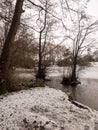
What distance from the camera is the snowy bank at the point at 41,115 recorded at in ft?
15.0

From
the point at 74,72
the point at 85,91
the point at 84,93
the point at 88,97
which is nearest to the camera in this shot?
the point at 88,97

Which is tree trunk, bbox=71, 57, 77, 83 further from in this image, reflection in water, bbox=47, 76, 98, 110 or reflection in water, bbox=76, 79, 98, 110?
reflection in water, bbox=76, 79, 98, 110

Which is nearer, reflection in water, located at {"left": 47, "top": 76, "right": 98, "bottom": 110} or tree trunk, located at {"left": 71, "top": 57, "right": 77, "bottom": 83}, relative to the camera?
reflection in water, located at {"left": 47, "top": 76, "right": 98, "bottom": 110}

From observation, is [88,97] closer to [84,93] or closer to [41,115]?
[84,93]

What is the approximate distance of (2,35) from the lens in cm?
1515

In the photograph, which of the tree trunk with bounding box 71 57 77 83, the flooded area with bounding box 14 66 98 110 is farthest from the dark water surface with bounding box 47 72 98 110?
the tree trunk with bounding box 71 57 77 83

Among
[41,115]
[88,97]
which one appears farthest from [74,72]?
[41,115]

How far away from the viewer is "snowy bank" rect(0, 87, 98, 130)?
180 inches

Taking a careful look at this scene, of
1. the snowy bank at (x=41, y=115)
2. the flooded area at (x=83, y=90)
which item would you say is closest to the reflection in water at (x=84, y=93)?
the flooded area at (x=83, y=90)

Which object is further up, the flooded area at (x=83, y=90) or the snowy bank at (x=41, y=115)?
the snowy bank at (x=41, y=115)

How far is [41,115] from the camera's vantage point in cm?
513

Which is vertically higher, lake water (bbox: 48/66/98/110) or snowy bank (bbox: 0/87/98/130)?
snowy bank (bbox: 0/87/98/130)

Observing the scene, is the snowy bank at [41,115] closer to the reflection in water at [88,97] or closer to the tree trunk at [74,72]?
the reflection in water at [88,97]

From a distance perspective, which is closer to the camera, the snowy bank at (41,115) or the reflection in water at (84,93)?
the snowy bank at (41,115)
